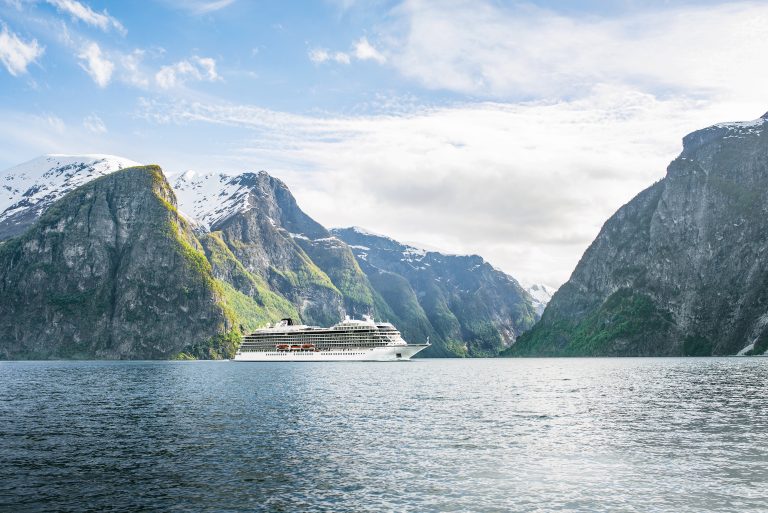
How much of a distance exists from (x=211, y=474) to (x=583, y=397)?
205 feet

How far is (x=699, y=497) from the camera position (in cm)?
3206

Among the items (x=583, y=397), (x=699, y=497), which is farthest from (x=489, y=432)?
(x=583, y=397)

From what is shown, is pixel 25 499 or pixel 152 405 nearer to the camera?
pixel 25 499

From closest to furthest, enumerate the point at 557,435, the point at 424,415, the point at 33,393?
the point at 557,435 → the point at 424,415 → the point at 33,393

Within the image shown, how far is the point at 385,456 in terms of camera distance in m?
42.9

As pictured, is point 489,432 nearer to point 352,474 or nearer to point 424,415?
point 424,415

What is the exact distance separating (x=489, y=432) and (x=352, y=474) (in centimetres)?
1943

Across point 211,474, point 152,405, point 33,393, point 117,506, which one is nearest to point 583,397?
point 152,405

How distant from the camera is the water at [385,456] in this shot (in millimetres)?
31875

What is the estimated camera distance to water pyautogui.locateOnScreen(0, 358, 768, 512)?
105 feet

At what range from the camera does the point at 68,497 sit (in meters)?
32.1

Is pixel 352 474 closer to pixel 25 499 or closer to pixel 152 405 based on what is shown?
pixel 25 499

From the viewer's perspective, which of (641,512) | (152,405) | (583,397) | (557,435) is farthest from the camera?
(583,397)

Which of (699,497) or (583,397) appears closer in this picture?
(699,497)
